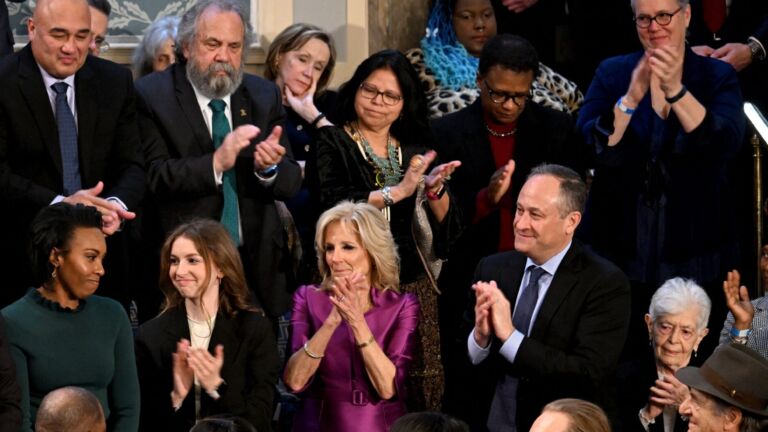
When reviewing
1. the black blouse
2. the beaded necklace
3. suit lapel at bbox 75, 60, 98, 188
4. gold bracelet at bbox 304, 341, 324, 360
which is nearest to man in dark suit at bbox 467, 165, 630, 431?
gold bracelet at bbox 304, 341, 324, 360

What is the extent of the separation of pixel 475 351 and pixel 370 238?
0.71m

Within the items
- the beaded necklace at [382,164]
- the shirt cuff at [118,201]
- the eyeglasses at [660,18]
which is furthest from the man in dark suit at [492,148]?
the shirt cuff at [118,201]

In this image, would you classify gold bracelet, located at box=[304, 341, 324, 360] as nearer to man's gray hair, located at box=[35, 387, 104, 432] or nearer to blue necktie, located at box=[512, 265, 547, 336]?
blue necktie, located at box=[512, 265, 547, 336]

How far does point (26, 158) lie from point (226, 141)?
2.57 ft

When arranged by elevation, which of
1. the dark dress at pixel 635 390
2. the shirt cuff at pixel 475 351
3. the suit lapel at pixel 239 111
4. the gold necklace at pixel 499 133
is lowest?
the dark dress at pixel 635 390

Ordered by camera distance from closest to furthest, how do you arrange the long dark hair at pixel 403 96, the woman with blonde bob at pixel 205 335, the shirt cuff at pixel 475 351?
the shirt cuff at pixel 475 351 < the woman with blonde bob at pixel 205 335 < the long dark hair at pixel 403 96

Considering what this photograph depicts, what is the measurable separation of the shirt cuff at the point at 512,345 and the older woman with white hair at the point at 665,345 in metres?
0.97

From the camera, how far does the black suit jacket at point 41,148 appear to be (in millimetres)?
6309

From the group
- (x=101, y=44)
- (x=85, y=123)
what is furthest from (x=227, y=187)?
(x=101, y=44)

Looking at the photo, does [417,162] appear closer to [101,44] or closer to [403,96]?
[403,96]

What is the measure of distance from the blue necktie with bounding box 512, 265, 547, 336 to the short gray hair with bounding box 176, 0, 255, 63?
1.67m

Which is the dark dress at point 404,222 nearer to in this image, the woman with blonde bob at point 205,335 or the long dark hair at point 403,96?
the long dark hair at point 403,96

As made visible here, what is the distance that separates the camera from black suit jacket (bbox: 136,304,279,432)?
619 centimetres

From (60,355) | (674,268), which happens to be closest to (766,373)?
(674,268)
